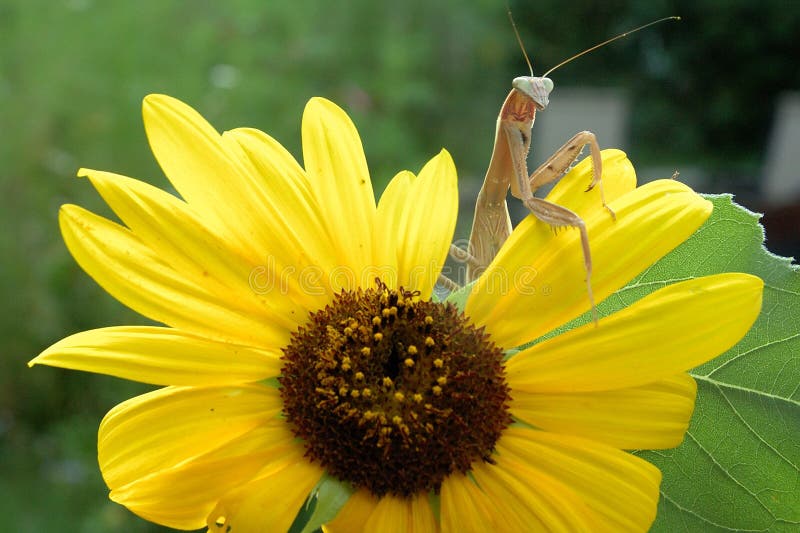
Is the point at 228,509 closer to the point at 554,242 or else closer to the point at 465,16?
the point at 554,242

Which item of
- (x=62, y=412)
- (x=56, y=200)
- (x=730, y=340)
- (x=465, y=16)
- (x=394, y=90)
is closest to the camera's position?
(x=730, y=340)

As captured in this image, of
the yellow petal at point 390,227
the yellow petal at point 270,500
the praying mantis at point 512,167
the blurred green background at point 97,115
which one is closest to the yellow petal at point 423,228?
the yellow petal at point 390,227

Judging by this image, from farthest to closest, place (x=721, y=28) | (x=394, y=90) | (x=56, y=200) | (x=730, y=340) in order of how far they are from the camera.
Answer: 1. (x=721, y=28)
2. (x=394, y=90)
3. (x=56, y=200)
4. (x=730, y=340)

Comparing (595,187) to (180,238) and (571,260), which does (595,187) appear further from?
(180,238)

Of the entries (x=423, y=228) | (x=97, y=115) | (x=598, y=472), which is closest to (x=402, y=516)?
(x=598, y=472)

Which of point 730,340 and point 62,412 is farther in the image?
point 62,412

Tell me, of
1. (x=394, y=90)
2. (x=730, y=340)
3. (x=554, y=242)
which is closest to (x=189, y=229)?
(x=554, y=242)

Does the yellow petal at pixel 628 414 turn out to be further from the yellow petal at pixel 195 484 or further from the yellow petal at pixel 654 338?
the yellow petal at pixel 195 484
